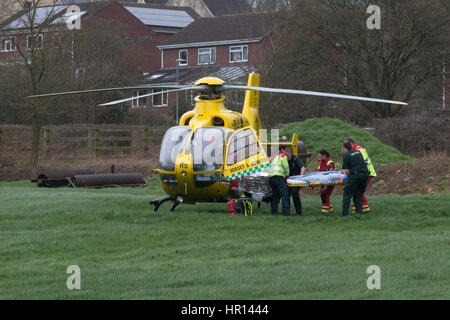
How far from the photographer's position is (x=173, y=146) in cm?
1836

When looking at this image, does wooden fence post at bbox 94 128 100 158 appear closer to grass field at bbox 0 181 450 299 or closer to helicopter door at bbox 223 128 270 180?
grass field at bbox 0 181 450 299

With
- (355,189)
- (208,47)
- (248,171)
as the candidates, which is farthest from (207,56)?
(355,189)

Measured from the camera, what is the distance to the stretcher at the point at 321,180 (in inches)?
701

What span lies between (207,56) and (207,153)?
166 feet

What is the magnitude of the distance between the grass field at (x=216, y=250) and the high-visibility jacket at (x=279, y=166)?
1.05m

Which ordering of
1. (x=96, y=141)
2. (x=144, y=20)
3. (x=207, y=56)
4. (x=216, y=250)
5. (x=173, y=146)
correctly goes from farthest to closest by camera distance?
(x=144, y=20), (x=207, y=56), (x=96, y=141), (x=173, y=146), (x=216, y=250)

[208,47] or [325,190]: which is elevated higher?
[208,47]

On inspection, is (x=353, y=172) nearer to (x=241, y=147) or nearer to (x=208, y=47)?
(x=241, y=147)

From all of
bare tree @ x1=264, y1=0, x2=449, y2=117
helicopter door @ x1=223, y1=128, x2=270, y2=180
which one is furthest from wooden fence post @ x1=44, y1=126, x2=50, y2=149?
helicopter door @ x1=223, y1=128, x2=270, y2=180

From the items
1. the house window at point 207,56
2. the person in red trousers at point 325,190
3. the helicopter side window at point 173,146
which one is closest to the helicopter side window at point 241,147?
the helicopter side window at point 173,146

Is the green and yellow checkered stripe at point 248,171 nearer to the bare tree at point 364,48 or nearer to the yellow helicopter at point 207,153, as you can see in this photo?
the yellow helicopter at point 207,153

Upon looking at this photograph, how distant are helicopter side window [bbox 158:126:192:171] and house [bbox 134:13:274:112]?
40.6 metres

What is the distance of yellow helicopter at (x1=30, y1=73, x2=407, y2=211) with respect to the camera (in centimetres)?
1802
